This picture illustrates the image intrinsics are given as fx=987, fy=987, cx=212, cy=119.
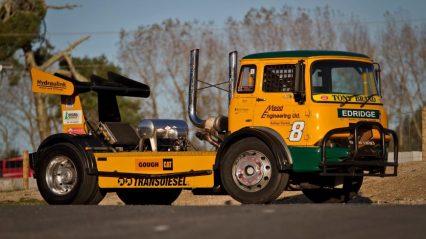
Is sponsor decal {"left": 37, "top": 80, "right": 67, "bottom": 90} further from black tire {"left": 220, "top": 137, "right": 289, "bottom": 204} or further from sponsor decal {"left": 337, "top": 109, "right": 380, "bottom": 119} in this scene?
sponsor decal {"left": 337, "top": 109, "right": 380, "bottom": 119}

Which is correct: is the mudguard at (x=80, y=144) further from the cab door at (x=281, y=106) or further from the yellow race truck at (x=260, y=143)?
the cab door at (x=281, y=106)

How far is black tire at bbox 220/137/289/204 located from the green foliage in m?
50.5

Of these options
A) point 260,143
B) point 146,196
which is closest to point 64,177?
point 146,196

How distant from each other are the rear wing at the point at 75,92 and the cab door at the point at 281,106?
4.12m

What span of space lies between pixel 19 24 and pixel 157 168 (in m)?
49.7

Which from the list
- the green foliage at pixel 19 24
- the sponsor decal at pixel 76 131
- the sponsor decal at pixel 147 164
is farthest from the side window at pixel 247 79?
the green foliage at pixel 19 24

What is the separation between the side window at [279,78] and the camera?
56.6 feet

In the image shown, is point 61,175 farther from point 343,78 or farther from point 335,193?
point 343,78

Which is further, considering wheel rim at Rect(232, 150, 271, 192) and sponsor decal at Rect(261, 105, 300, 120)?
sponsor decal at Rect(261, 105, 300, 120)

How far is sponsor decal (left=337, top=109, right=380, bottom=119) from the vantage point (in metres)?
17.1

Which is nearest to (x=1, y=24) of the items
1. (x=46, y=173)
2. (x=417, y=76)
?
(x=417, y=76)

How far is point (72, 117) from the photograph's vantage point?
1992 centimetres

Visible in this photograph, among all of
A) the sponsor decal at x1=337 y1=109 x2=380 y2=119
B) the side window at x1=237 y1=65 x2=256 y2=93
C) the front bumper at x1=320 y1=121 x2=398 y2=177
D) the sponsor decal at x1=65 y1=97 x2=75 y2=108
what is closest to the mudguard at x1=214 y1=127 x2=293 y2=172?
the front bumper at x1=320 y1=121 x2=398 y2=177

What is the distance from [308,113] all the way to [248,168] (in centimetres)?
142
